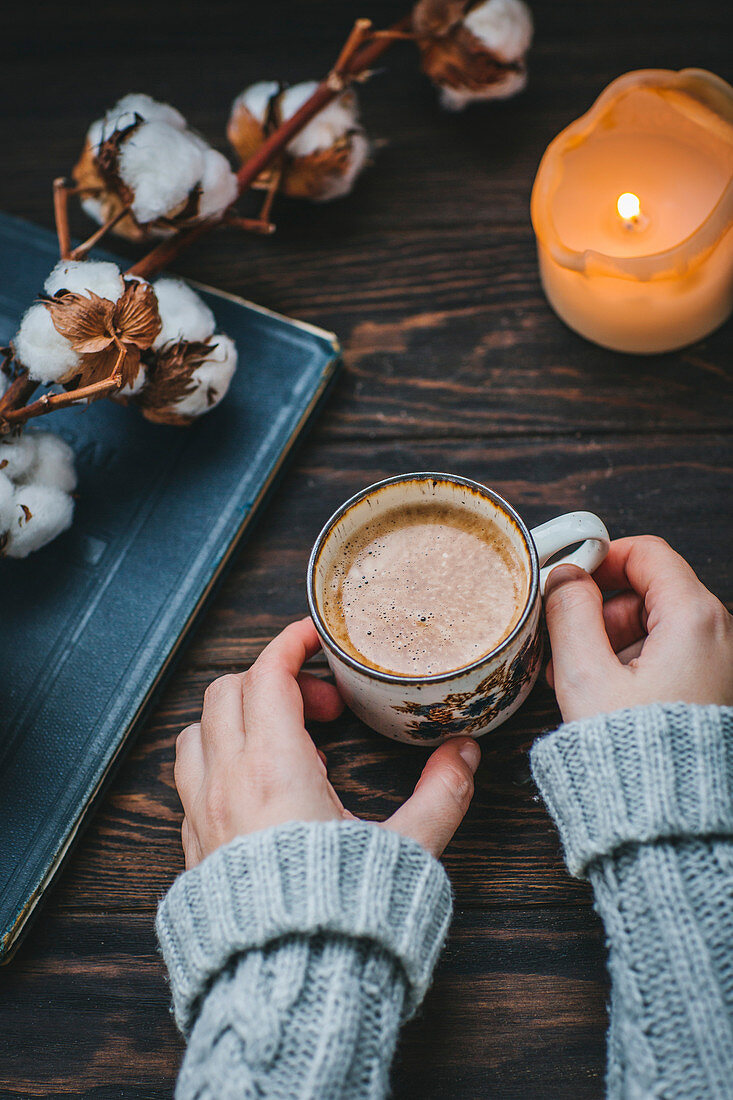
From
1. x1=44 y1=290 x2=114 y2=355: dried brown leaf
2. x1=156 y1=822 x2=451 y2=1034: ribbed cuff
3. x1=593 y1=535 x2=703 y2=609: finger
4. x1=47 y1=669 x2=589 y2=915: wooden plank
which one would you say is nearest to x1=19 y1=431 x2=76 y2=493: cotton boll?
x1=44 y1=290 x2=114 y2=355: dried brown leaf

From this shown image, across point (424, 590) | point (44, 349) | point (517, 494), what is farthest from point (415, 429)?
point (44, 349)

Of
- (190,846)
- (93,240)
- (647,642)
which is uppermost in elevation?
(93,240)

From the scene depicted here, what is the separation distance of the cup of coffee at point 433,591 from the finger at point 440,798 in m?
0.02

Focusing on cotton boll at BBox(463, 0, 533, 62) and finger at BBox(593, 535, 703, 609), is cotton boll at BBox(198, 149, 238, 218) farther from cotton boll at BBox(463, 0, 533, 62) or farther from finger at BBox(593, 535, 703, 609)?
finger at BBox(593, 535, 703, 609)

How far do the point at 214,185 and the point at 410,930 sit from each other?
1.96ft

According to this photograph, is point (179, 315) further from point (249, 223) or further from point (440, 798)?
point (440, 798)

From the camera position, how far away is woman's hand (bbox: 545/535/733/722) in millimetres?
568

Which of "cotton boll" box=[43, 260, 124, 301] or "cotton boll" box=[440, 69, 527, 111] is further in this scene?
"cotton boll" box=[440, 69, 527, 111]

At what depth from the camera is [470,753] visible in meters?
0.64

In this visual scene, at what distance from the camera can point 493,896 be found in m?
0.65

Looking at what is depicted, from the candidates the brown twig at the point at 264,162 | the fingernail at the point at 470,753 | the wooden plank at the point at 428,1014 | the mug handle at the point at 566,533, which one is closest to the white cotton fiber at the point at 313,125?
the brown twig at the point at 264,162

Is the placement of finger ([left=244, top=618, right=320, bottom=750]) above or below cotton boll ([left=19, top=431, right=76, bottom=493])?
below

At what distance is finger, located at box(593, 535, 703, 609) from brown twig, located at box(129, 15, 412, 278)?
0.45 metres

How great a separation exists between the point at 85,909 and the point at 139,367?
43cm
